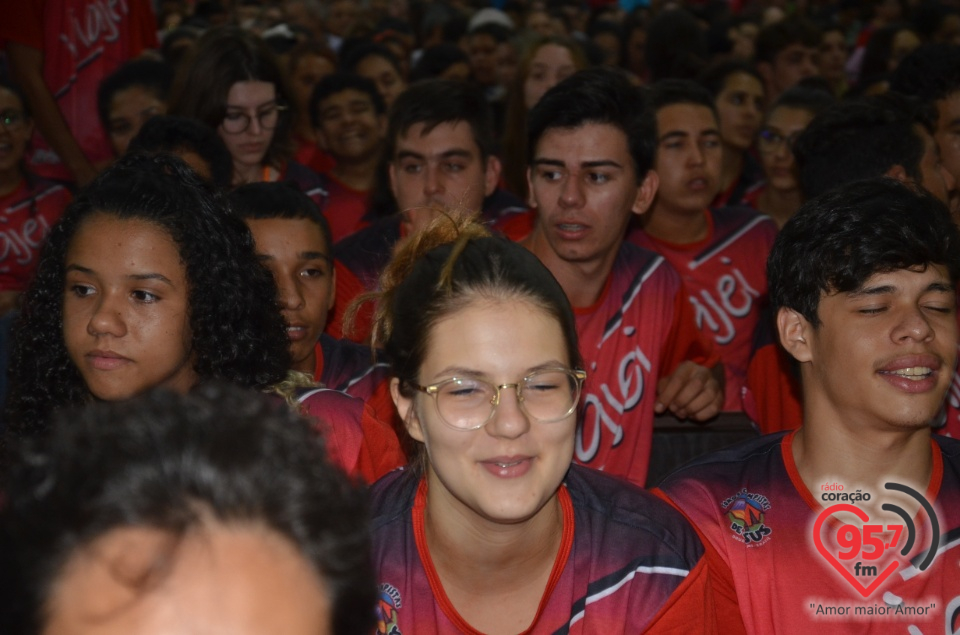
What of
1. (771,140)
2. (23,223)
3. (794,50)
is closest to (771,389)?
(771,140)

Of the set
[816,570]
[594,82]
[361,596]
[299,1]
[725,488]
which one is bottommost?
[816,570]

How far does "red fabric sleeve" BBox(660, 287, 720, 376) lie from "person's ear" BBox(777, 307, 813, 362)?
1021 mm

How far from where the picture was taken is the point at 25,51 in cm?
521

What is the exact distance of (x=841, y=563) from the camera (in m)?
2.35

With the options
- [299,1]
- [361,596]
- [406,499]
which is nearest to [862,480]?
[406,499]

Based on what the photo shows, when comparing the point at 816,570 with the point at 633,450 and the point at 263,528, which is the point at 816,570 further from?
the point at 263,528

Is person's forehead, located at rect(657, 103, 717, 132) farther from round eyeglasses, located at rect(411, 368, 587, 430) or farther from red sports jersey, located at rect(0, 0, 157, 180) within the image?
round eyeglasses, located at rect(411, 368, 587, 430)

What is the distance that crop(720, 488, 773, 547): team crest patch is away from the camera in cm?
236

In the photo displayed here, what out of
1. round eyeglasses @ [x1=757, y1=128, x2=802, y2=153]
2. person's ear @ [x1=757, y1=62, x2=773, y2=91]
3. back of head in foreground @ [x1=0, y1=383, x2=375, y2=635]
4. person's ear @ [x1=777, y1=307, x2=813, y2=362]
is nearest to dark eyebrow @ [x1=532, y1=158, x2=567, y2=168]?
person's ear @ [x1=777, y1=307, x2=813, y2=362]

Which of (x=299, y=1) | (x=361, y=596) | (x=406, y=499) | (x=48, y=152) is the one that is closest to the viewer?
(x=361, y=596)

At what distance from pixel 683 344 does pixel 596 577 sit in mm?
1724

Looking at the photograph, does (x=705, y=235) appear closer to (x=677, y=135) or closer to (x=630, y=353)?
(x=677, y=135)

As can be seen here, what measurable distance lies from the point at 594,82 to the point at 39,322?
2.08 metres

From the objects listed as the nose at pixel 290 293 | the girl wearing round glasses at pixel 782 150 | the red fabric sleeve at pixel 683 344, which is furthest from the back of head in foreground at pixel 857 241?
the girl wearing round glasses at pixel 782 150
